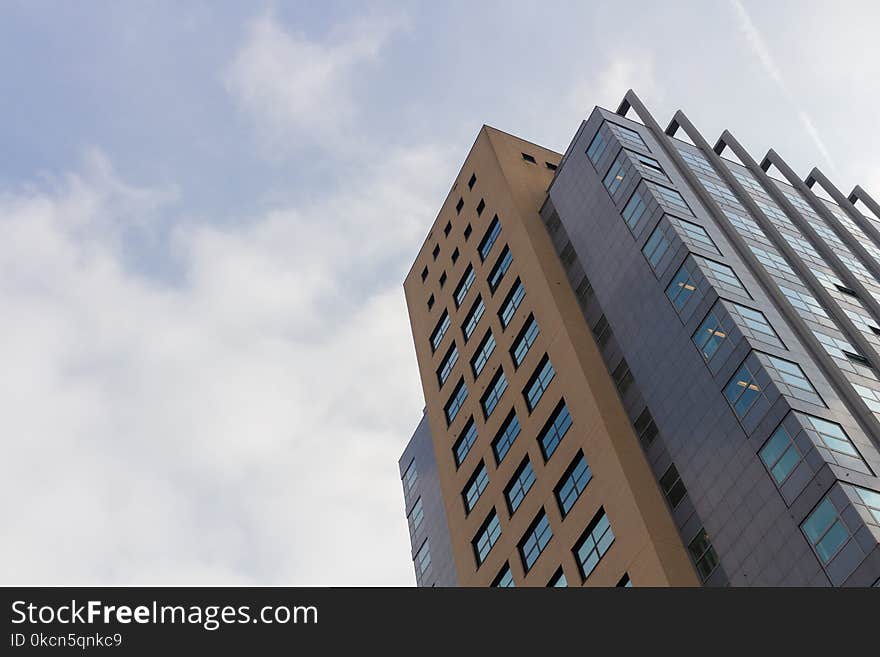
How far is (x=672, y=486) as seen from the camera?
43906mm

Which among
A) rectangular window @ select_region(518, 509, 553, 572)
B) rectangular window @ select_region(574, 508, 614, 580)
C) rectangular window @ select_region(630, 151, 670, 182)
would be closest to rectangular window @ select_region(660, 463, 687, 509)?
rectangular window @ select_region(574, 508, 614, 580)

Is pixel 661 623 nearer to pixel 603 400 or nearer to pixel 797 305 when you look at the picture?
pixel 603 400

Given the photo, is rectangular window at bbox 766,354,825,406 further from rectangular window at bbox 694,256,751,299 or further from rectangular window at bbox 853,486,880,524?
rectangular window at bbox 694,256,751,299

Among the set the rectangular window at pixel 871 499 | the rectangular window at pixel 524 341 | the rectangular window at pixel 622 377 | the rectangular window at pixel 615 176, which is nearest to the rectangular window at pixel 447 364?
the rectangular window at pixel 524 341

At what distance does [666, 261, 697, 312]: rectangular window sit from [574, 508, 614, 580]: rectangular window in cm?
1054

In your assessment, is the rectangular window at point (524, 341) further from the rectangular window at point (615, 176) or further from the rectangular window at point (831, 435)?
the rectangular window at point (831, 435)

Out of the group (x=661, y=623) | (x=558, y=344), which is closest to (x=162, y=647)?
(x=661, y=623)

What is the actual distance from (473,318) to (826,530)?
1215 inches

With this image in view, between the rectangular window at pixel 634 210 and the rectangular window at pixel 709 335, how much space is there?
924 centimetres

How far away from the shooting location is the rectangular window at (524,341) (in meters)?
55.0

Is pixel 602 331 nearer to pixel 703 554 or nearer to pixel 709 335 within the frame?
pixel 709 335

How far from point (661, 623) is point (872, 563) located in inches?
527

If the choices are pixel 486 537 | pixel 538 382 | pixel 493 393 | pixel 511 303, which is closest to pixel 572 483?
pixel 538 382

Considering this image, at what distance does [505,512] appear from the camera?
5147cm
